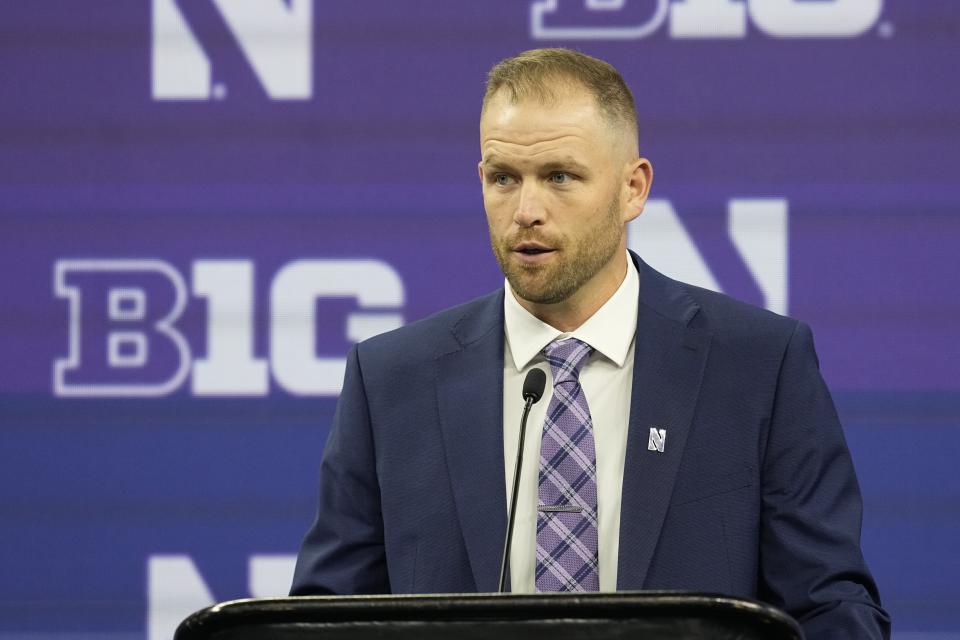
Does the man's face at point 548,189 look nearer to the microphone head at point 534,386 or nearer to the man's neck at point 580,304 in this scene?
the man's neck at point 580,304

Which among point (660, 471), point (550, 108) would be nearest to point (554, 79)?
point (550, 108)

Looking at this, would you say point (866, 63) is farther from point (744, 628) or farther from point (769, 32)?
point (744, 628)

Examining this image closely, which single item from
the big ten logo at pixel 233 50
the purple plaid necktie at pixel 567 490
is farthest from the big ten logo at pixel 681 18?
the purple plaid necktie at pixel 567 490

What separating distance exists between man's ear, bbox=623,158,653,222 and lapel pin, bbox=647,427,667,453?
1.10 feet

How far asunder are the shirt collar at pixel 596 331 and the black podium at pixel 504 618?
31.3 inches

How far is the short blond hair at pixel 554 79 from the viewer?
6.48 feet

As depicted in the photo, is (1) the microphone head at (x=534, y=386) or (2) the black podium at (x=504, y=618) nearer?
(2) the black podium at (x=504, y=618)

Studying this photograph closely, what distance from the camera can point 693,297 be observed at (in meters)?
2.12

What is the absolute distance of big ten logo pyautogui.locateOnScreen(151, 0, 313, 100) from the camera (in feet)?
10.7

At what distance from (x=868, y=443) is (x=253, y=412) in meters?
1.44

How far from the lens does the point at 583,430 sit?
1.99m

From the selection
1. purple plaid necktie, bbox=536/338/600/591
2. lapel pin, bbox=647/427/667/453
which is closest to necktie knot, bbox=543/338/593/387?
purple plaid necktie, bbox=536/338/600/591

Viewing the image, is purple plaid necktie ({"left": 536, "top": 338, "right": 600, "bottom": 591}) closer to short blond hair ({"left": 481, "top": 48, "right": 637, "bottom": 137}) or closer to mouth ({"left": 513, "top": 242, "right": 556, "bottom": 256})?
mouth ({"left": 513, "top": 242, "right": 556, "bottom": 256})

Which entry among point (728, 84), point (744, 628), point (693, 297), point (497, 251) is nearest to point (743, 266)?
point (728, 84)
